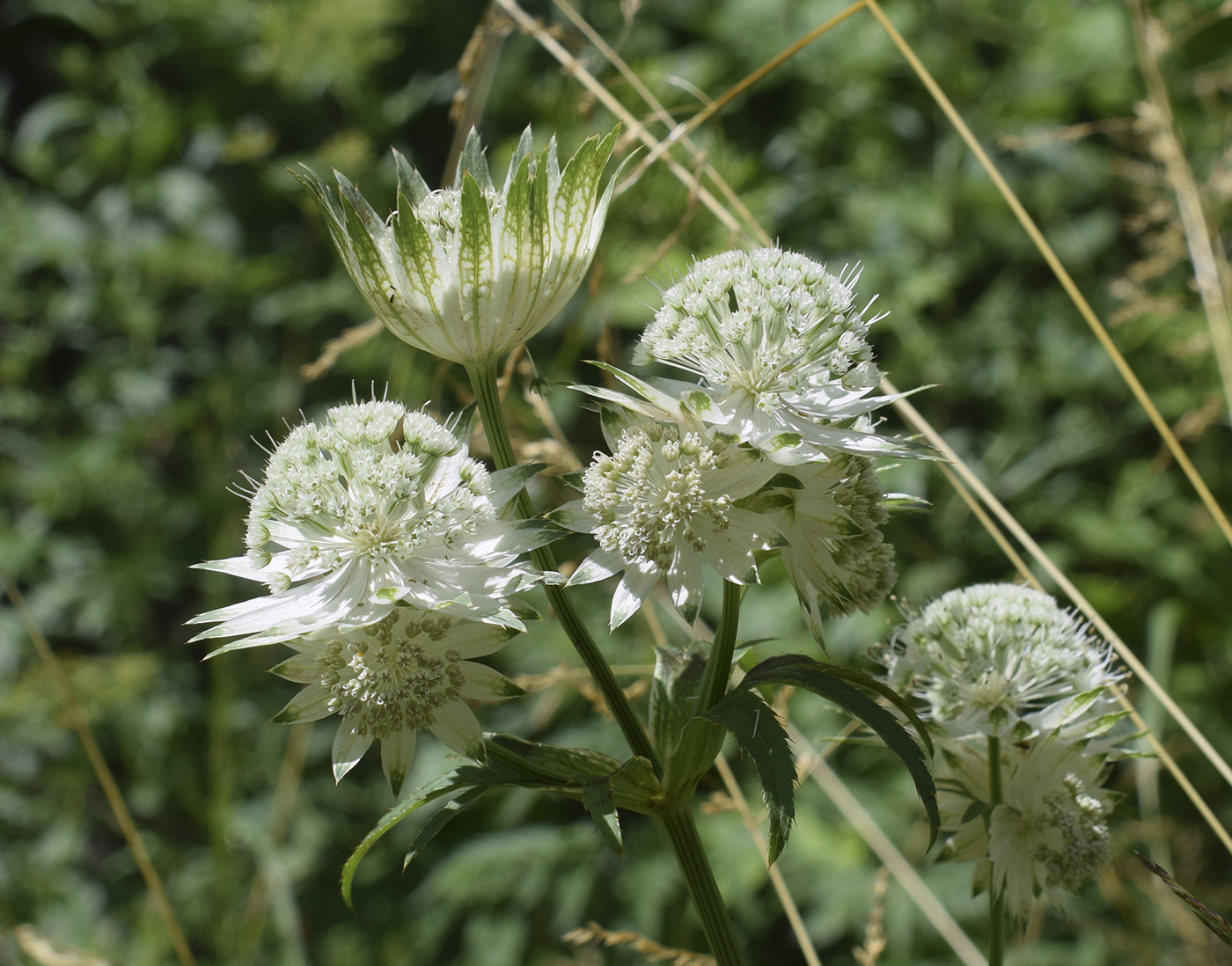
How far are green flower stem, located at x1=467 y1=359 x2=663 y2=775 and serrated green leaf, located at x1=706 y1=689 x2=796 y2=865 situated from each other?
74 mm

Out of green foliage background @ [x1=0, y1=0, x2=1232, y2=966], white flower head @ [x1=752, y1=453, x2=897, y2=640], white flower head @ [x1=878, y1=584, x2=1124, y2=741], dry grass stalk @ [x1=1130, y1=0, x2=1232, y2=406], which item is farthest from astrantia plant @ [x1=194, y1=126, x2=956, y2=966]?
green foliage background @ [x1=0, y1=0, x2=1232, y2=966]

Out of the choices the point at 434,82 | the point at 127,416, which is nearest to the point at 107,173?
the point at 127,416

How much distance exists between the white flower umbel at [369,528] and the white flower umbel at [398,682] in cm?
3

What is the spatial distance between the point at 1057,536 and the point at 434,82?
6.01 ft

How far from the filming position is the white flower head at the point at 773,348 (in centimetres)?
65

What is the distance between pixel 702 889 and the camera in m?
0.69

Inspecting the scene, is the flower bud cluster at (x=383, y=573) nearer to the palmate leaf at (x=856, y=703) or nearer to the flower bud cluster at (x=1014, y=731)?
the palmate leaf at (x=856, y=703)

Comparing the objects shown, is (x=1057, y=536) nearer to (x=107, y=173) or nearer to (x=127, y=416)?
(x=127, y=416)

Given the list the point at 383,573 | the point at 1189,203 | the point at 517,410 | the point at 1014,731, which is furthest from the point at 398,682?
the point at 517,410

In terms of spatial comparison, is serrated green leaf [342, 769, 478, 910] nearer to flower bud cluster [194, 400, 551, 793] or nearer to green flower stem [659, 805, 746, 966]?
flower bud cluster [194, 400, 551, 793]

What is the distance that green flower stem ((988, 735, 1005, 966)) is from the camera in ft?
2.31

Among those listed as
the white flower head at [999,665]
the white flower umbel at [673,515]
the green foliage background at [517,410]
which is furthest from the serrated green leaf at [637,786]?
the green foliage background at [517,410]

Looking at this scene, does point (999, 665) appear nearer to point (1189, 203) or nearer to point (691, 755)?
point (691, 755)

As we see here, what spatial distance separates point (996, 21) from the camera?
2221 mm
